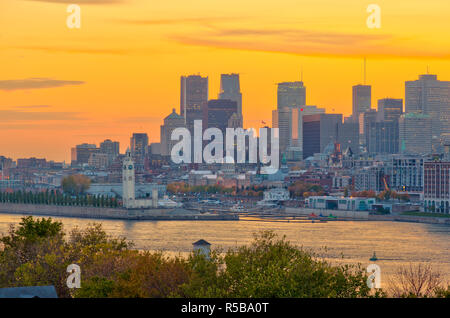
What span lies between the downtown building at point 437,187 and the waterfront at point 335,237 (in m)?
8.66

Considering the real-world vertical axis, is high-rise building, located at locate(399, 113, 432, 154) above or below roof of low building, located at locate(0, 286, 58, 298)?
above

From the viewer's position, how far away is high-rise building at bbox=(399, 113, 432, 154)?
149125 millimetres

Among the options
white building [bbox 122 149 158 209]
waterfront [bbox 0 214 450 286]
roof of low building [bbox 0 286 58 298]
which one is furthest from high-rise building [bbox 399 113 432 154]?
roof of low building [bbox 0 286 58 298]

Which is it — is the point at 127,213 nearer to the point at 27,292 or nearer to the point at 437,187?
the point at 437,187

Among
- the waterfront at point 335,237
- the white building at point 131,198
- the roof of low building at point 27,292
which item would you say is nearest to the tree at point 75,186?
the white building at point 131,198

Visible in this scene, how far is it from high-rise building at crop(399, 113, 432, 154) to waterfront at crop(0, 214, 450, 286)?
9225 centimetres

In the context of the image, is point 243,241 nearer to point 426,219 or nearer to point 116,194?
point 426,219

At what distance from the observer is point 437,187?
67.6 metres

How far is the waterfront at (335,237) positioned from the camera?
33.2 meters

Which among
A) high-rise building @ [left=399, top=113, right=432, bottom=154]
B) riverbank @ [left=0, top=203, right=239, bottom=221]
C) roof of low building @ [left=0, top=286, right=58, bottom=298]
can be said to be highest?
high-rise building @ [left=399, top=113, right=432, bottom=154]

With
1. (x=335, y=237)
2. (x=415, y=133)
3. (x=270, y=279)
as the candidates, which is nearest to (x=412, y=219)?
(x=335, y=237)

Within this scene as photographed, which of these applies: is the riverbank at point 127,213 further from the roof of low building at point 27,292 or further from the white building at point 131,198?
the roof of low building at point 27,292

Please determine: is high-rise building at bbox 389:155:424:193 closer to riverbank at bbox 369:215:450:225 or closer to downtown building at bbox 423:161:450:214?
downtown building at bbox 423:161:450:214
